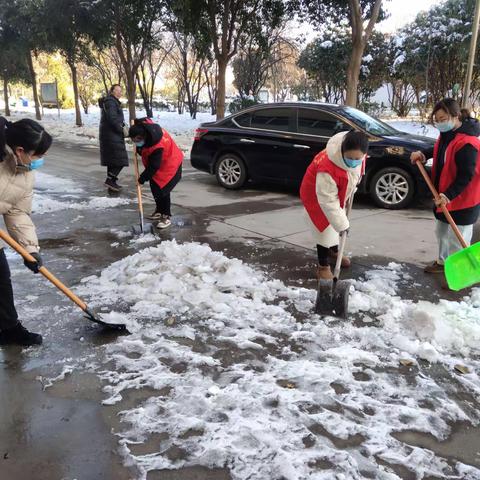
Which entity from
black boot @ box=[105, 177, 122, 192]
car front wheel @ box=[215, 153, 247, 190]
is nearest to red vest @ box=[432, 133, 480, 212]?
car front wheel @ box=[215, 153, 247, 190]

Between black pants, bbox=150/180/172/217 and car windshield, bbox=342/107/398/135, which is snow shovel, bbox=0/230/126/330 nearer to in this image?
black pants, bbox=150/180/172/217

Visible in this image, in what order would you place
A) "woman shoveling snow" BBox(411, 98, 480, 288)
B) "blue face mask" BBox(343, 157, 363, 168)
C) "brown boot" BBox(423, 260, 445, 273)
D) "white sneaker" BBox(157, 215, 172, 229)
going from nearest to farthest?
"blue face mask" BBox(343, 157, 363, 168), "woman shoveling snow" BBox(411, 98, 480, 288), "brown boot" BBox(423, 260, 445, 273), "white sneaker" BBox(157, 215, 172, 229)

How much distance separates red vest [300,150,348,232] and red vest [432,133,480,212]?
939 mm

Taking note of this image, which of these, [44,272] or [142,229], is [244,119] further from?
[44,272]

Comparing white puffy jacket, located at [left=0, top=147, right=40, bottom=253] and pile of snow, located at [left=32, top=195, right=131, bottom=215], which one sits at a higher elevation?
white puffy jacket, located at [left=0, top=147, right=40, bottom=253]

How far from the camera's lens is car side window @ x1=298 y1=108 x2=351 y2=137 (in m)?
7.38

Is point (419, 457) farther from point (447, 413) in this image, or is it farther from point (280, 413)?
point (280, 413)

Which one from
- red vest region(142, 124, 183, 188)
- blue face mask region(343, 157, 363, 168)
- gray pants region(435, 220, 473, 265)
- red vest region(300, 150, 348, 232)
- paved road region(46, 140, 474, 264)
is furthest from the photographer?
red vest region(142, 124, 183, 188)

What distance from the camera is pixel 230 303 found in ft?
12.6

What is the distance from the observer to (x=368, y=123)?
752 centimetres

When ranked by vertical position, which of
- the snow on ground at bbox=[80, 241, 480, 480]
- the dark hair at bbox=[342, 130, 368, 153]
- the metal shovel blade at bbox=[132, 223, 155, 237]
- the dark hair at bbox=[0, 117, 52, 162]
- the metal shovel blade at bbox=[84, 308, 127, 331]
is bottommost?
the snow on ground at bbox=[80, 241, 480, 480]

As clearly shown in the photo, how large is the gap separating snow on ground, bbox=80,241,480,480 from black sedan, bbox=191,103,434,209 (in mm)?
3073

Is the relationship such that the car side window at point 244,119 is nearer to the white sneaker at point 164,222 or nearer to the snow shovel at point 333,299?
the white sneaker at point 164,222

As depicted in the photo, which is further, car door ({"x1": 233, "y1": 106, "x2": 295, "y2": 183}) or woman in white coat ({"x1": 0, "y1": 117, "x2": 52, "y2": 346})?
car door ({"x1": 233, "y1": 106, "x2": 295, "y2": 183})
